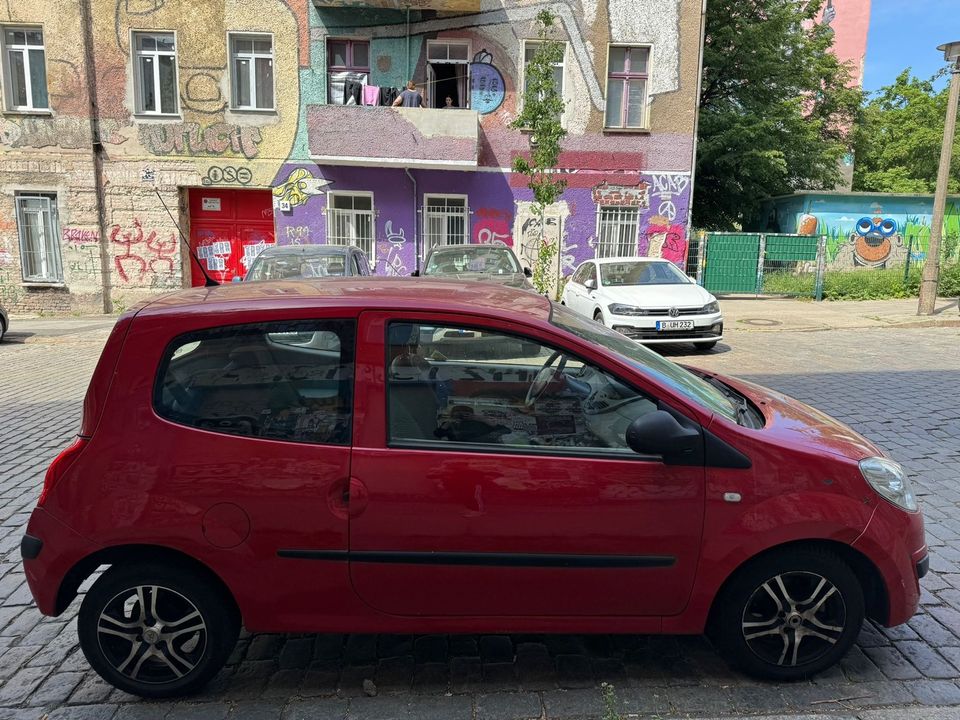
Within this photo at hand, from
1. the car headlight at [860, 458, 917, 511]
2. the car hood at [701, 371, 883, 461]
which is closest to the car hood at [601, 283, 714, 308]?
the car hood at [701, 371, 883, 461]

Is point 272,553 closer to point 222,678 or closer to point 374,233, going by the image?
point 222,678

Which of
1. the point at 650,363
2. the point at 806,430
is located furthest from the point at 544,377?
the point at 806,430

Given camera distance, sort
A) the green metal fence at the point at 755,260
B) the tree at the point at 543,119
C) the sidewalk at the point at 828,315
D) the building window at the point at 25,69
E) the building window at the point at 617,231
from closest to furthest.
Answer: the sidewalk at the point at 828,315 → the tree at the point at 543,119 → the building window at the point at 25,69 → the building window at the point at 617,231 → the green metal fence at the point at 755,260

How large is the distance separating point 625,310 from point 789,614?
26.6 ft

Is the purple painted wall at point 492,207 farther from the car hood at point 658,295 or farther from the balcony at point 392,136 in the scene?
the car hood at point 658,295

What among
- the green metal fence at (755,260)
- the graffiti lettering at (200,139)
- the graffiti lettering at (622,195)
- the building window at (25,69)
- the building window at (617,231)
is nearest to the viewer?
the building window at (25,69)

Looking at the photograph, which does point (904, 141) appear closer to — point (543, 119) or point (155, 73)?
point (543, 119)

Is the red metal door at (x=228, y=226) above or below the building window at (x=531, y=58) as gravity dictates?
below

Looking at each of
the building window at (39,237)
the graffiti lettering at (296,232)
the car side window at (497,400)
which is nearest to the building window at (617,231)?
the graffiti lettering at (296,232)

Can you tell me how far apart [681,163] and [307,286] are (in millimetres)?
16429

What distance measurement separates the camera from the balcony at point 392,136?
16.0 meters

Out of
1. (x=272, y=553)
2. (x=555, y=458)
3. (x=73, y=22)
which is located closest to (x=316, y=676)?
(x=272, y=553)

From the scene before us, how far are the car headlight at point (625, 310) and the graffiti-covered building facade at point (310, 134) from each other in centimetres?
729

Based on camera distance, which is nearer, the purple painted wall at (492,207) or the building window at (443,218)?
the purple painted wall at (492,207)
